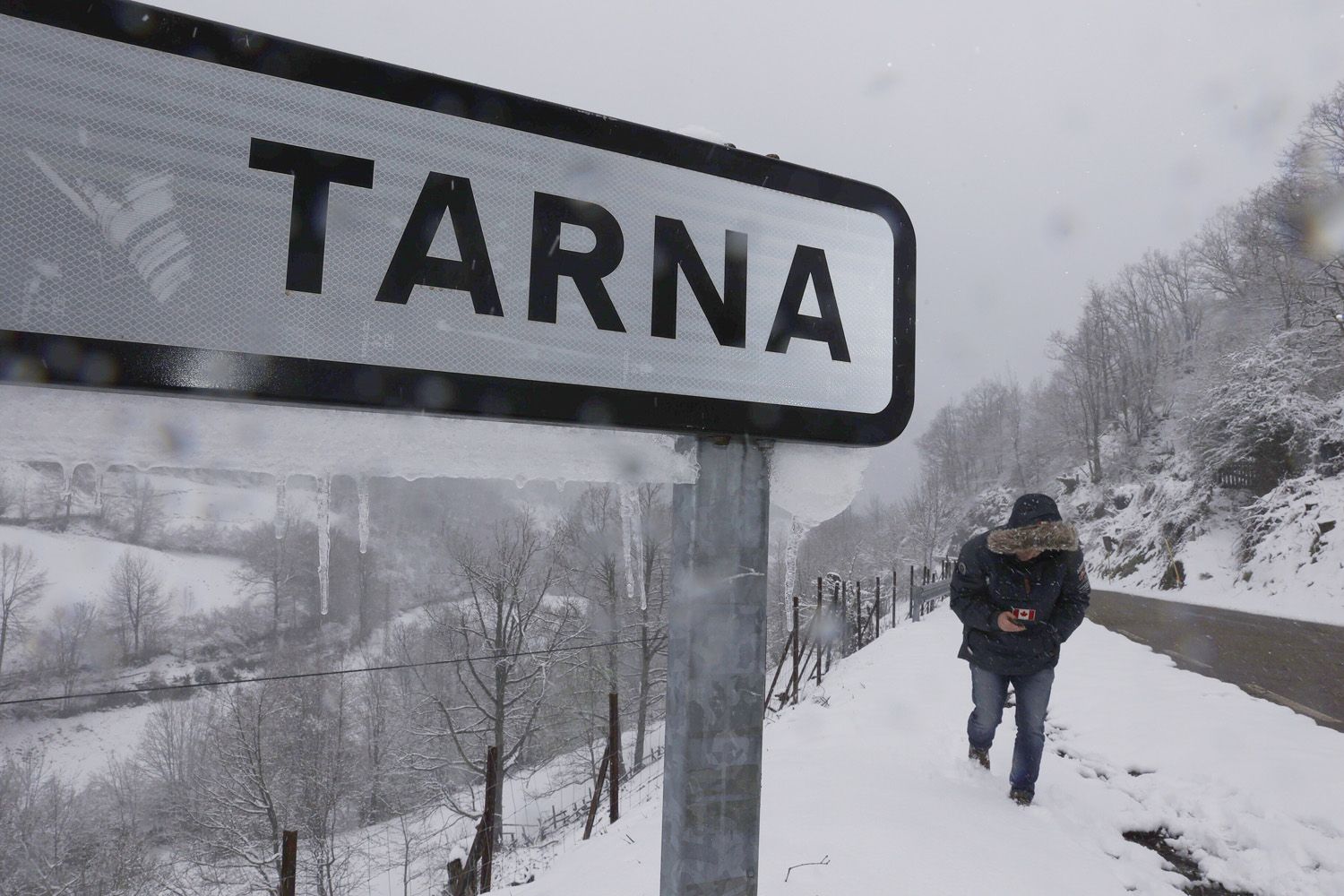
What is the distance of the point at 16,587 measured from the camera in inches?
971

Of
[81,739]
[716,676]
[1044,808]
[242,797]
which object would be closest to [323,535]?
[716,676]

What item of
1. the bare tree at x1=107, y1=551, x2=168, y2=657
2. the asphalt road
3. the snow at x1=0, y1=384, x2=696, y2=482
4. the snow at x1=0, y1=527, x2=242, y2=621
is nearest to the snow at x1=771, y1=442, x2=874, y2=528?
the snow at x1=0, y1=384, x2=696, y2=482

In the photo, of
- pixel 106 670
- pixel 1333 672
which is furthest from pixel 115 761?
pixel 1333 672

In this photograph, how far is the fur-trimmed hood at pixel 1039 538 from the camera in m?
3.04

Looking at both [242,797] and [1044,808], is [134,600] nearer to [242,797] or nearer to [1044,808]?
[242,797]

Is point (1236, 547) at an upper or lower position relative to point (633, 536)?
lower

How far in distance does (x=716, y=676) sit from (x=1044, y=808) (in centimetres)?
318

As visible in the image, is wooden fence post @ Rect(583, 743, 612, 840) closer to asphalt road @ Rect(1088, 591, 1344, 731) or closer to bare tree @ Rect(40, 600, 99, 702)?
asphalt road @ Rect(1088, 591, 1344, 731)

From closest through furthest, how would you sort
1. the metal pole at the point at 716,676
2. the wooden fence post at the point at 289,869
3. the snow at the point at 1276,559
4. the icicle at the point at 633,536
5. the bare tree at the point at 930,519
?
the metal pole at the point at 716,676, the icicle at the point at 633,536, the wooden fence post at the point at 289,869, the snow at the point at 1276,559, the bare tree at the point at 930,519

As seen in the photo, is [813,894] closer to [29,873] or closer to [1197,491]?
[1197,491]

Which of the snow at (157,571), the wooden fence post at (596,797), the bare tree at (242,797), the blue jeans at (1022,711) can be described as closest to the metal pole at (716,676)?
the blue jeans at (1022,711)

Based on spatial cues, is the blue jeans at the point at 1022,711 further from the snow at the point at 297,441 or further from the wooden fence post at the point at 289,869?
the wooden fence post at the point at 289,869

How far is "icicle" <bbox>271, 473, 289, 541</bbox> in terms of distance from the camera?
0.86 m

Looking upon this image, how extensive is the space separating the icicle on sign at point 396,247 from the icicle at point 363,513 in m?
0.18
